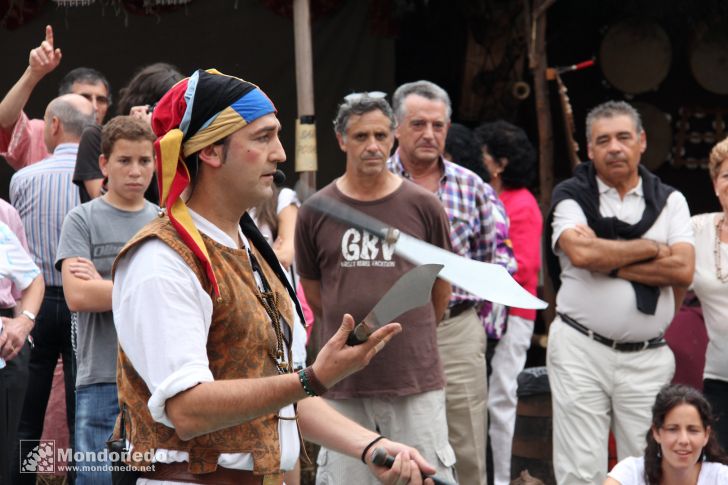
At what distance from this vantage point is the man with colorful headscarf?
2.30 meters

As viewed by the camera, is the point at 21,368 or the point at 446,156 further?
the point at 446,156

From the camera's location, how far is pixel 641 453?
507cm

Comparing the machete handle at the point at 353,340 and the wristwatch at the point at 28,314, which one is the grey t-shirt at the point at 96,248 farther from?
the machete handle at the point at 353,340

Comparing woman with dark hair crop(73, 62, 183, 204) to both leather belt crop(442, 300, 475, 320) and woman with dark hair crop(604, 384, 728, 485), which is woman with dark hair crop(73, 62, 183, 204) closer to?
leather belt crop(442, 300, 475, 320)

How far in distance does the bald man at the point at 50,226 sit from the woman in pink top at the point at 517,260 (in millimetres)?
2333

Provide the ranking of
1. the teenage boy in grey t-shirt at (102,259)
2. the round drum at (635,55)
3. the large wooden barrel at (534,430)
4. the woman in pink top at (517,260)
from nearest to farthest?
the teenage boy in grey t-shirt at (102,259), the large wooden barrel at (534,430), the woman in pink top at (517,260), the round drum at (635,55)

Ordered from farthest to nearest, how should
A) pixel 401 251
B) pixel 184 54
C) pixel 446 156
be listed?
pixel 184 54 < pixel 446 156 < pixel 401 251

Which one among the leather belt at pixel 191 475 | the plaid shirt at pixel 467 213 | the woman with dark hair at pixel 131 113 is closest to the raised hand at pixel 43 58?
the woman with dark hair at pixel 131 113

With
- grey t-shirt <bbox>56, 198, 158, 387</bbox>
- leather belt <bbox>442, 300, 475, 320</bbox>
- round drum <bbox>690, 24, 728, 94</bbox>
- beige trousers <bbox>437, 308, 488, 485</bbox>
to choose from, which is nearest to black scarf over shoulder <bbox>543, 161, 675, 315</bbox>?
leather belt <bbox>442, 300, 475, 320</bbox>

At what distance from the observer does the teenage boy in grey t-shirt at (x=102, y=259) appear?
4336mm

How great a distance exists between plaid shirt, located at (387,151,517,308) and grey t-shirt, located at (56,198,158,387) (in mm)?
1422

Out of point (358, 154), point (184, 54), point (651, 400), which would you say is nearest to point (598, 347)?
point (651, 400)

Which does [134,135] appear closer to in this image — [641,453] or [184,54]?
[641,453]

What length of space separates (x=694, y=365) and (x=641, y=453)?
2.81 ft
